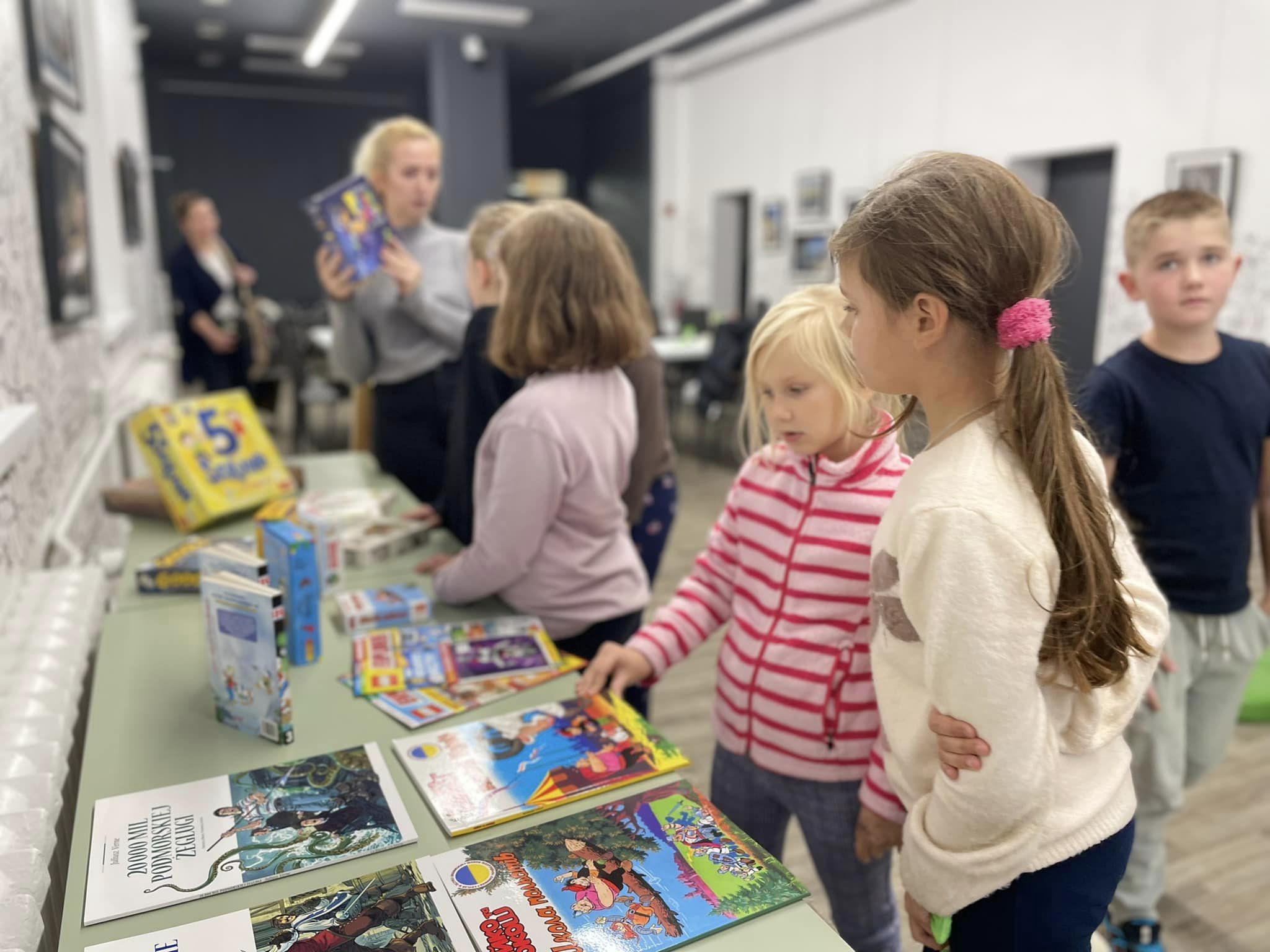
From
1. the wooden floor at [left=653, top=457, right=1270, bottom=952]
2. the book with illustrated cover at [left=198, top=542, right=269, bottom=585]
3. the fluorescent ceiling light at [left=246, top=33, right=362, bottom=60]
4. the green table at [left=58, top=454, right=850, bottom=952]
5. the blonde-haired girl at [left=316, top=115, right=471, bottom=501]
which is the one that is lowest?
the wooden floor at [left=653, top=457, right=1270, bottom=952]

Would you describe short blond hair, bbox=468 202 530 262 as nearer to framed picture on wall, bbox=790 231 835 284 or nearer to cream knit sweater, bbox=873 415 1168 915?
cream knit sweater, bbox=873 415 1168 915

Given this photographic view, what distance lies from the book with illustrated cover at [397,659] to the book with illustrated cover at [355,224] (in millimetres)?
1125

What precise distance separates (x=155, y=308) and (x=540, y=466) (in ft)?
23.5

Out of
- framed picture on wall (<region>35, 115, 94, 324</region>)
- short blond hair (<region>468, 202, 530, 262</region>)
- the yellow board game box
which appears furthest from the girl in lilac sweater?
framed picture on wall (<region>35, 115, 94, 324</region>)

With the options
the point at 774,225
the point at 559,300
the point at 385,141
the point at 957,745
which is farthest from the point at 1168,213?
the point at 774,225

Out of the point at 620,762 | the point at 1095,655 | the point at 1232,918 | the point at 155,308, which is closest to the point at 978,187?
the point at 1095,655

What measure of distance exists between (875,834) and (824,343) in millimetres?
637

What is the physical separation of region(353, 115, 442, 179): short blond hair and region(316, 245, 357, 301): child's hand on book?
12.2 inches

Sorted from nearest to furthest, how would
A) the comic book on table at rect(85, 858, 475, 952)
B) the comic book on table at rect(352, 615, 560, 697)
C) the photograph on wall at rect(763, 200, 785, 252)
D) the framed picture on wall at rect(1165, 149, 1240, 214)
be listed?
the comic book on table at rect(85, 858, 475, 952) < the comic book on table at rect(352, 615, 560, 697) < the framed picture on wall at rect(1165, 149, 1240, 214) < the photograph on wall at rect(763, 200, 785, 252)

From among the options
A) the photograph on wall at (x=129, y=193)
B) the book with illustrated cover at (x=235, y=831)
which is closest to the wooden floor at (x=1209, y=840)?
the book with illustrated cover at (x=235, y=831)

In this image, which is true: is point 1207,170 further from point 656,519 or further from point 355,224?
point 355,224

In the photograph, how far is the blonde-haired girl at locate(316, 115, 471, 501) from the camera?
2.49m

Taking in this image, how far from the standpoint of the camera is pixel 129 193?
201 inches

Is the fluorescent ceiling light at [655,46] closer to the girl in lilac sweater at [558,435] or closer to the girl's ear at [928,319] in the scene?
the girl in lilac sweater at [558,435]
